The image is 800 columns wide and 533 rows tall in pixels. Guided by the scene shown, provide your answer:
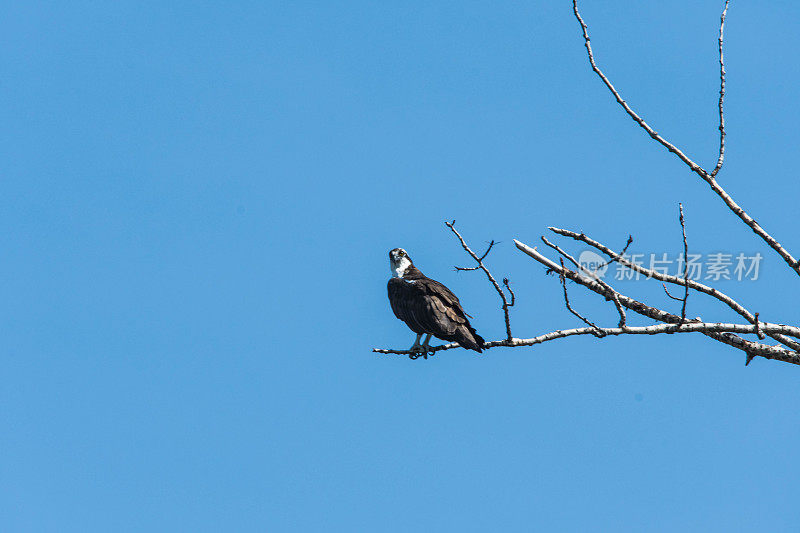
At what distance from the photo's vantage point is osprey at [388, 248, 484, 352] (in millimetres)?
9438

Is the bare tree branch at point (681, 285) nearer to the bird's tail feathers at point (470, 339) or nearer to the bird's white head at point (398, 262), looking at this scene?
the bird's tail feathers at point (470, 339)

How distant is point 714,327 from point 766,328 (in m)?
0.57

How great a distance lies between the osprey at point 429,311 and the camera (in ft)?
31.0

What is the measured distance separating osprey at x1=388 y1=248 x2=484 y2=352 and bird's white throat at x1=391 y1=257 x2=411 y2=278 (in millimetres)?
476

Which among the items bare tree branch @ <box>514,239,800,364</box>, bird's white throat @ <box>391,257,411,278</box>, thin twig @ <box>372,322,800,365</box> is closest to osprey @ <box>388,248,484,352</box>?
bird's white throat @ <box>391,257,411,278</box>

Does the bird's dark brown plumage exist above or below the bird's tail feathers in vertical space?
above

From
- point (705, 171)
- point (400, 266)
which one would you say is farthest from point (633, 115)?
point (400, 266)

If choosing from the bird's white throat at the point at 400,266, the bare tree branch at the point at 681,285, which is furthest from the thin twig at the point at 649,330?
the bird's white throat at the point at 400,266

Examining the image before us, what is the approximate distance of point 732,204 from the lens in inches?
261

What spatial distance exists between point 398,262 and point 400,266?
92 millimetres

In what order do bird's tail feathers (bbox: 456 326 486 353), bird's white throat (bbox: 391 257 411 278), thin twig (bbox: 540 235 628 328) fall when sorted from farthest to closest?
bird's white throat (bbox: 391 257 411 278) < bird's tail feathers (bbox: 456 326 486 353) < thin twig (bbox: 540 235 628 328)

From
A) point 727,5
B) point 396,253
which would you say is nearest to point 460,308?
point 396,253

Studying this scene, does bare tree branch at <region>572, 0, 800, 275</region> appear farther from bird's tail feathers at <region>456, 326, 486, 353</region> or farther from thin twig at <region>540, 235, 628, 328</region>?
bird's tail feathers at <region>456, 326, 486, 353</region>

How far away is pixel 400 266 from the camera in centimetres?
1270
